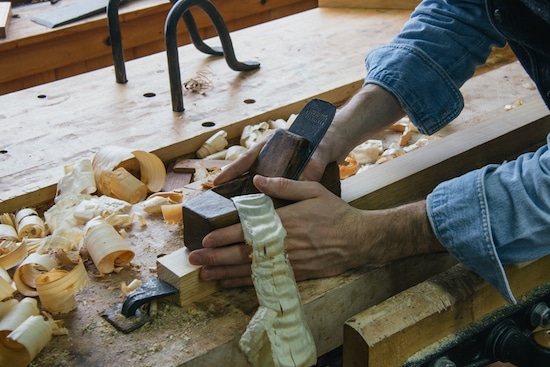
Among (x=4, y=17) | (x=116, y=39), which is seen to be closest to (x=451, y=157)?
(x=116, y=39)

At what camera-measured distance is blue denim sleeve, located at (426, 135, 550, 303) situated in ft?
3.59

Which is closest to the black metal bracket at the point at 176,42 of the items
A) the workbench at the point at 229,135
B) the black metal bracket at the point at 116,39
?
the workbench at the point at 229,135

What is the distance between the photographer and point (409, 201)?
53.8 inches

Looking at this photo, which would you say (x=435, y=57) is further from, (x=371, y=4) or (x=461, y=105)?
(x=371, y=4)

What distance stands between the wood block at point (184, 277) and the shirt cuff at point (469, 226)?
37 centimetres

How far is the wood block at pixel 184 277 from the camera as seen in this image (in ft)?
3.56

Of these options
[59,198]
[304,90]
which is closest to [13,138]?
[59,198]

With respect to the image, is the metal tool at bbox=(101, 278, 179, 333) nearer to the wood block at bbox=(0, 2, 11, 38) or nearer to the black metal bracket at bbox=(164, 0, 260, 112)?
the black metal bracket at bbox=(164, 0, 260, 112)

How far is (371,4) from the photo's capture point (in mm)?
2455

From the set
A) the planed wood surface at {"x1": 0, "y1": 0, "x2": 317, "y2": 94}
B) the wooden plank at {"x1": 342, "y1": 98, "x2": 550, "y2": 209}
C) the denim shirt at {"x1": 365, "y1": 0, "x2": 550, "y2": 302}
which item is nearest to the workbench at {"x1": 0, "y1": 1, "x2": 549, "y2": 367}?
the wooden plank at {"x1": 342, "y1": 98, "x2": 550, "y2": 209}

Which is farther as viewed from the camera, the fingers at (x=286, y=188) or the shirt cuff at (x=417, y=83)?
the shirt cuff at (x=417, y=83)

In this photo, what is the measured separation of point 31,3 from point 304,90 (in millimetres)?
1806

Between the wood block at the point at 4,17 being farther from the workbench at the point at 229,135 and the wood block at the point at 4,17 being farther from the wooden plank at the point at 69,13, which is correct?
the workbench at the point at 229,135

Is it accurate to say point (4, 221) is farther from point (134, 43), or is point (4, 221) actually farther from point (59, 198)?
point (134, 43)
